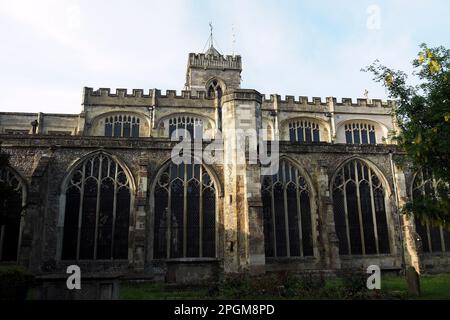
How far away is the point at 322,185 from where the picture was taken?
63.8ft

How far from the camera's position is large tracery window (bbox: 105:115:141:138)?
31.3 m

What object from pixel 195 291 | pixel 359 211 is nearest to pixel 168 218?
pixel 195 291

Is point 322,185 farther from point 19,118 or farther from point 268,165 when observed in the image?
point 19,118

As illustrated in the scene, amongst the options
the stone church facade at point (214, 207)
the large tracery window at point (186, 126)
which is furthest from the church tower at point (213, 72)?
the stone church facade at point (214, 207)

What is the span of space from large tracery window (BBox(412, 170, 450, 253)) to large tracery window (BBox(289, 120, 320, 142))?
44.3 ft

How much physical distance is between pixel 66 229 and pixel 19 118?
56.8 ft

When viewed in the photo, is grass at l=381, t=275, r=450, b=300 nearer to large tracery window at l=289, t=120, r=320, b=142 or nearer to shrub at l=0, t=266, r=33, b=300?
shrub at l=0, t=266, r=33, b=300

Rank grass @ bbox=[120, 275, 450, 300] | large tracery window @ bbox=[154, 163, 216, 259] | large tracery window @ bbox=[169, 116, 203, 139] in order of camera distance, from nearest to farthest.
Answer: grass @ bbox=[120, 275, 450, 300], large tracery window @ bbox=[154, 163, 216, 259], large tracery window @ bbox=[169, 116, 203, 139]

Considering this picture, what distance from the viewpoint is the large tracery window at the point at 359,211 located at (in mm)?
19938

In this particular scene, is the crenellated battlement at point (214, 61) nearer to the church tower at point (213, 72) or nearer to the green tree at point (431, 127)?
the church tower at point (213, 72)

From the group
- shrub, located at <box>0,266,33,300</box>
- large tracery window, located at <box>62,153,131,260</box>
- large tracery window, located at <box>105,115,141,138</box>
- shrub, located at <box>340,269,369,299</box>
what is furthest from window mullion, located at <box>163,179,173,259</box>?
large tracery window, located at <box>105,115,141,138</box>

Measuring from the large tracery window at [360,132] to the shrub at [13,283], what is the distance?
2995cm

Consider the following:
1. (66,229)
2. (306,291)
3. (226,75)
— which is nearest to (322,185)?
(306,291)
